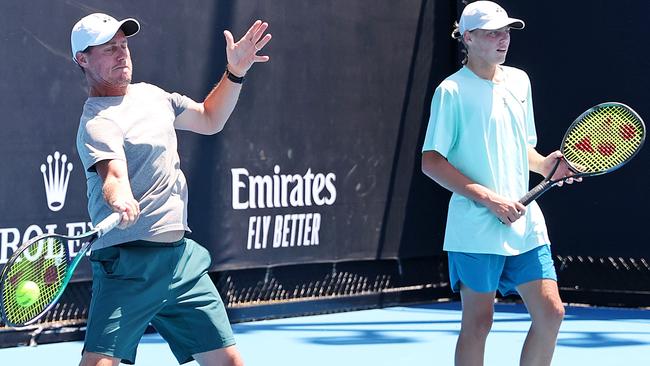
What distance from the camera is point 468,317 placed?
4.61 meters

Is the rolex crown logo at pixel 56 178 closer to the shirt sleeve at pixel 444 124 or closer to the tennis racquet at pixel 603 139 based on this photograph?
the shirt sleeve at pixel 444 124

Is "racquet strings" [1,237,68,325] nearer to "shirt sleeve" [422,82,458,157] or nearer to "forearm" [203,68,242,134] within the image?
"forearm" [203,68,242,134]

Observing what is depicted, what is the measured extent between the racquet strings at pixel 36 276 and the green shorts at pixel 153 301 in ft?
0.47

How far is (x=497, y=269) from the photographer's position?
4.65 m

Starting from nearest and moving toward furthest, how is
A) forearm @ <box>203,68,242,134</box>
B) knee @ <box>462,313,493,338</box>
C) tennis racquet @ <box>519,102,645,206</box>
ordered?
forearm @ <box>203,68,242,134</box> → knee @ <box>462,313,493,338</box> → tennis racquet @ <box>519,102,645,206</box>

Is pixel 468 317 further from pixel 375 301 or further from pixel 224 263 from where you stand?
pixel 375 301

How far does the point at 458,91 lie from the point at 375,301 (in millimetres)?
4102

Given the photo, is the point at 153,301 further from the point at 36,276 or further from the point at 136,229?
the point at 36,276

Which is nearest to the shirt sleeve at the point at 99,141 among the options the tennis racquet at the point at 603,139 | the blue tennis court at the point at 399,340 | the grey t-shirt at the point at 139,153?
the grey t-shirt at the point at 139,153

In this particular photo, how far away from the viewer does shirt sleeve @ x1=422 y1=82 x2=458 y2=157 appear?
4652mm

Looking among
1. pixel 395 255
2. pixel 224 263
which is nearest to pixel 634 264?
pixel 395 255

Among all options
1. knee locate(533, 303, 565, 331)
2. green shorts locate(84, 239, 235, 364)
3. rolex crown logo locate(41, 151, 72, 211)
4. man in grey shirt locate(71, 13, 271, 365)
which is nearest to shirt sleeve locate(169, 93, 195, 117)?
man in grey shirt locate(71, 13, 271, 365)

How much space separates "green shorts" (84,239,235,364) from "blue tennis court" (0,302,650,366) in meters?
2.41

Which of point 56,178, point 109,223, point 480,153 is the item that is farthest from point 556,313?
point 56,178
